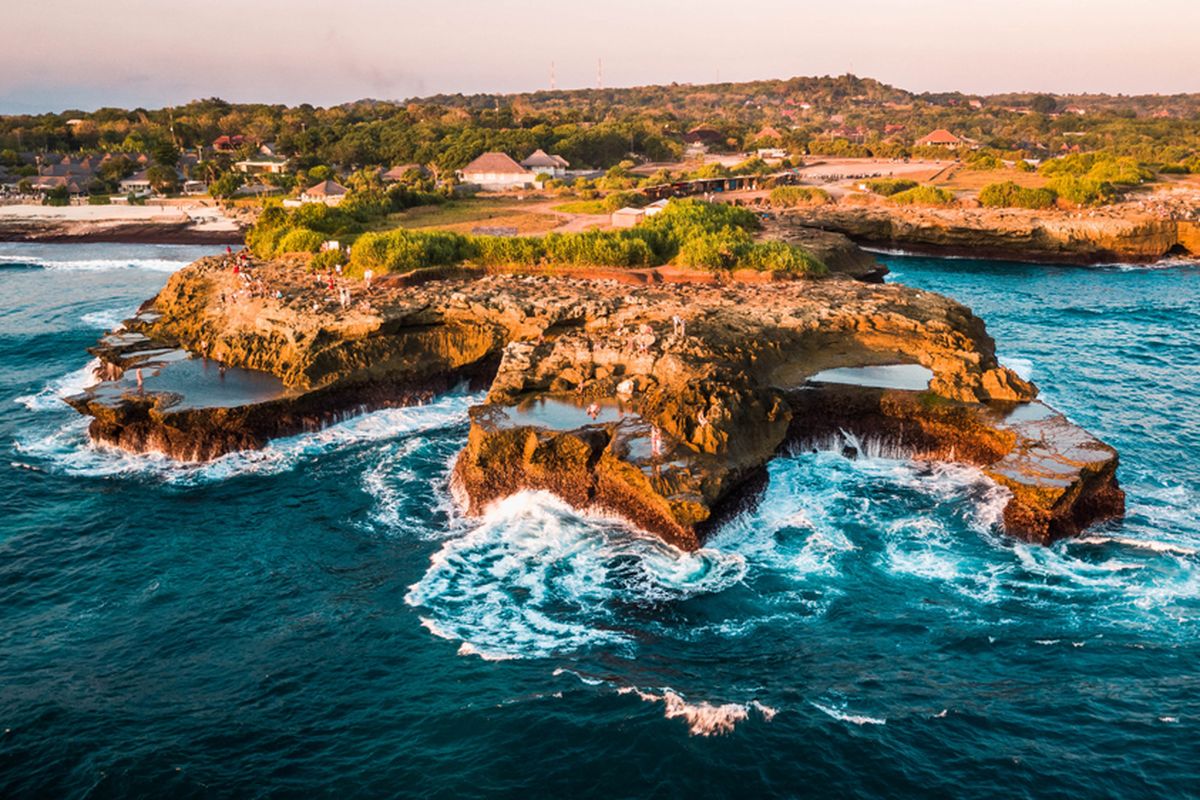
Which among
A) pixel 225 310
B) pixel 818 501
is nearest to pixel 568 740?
pixel 818 501

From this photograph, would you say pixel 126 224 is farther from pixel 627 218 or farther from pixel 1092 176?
pixel 1092 176

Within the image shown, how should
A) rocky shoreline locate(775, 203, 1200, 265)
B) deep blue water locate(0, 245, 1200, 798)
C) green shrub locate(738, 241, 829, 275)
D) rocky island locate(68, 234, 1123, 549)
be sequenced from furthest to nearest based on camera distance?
rocky shoreline locate(775, 203, 1200, 265) → green shrub locate(738, 241, 829, 275) → rocky island locate(68, 234, 1123, 549) → deep blue water locate(0, 245, 1200, 798)

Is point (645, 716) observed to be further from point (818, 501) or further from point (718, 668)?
point (818, 501)

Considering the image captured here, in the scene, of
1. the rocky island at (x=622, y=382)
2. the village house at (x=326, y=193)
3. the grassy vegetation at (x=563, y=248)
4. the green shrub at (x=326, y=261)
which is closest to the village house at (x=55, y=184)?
the village house at (x=326, y=193)

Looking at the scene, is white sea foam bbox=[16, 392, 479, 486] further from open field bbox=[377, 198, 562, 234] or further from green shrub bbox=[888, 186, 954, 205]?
green shrub bbox=[888, 186, 954, 205]

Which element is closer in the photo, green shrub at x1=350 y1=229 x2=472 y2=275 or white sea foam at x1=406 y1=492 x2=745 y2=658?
white sea foam at x1=406 y1=492 x2=745 y2=658

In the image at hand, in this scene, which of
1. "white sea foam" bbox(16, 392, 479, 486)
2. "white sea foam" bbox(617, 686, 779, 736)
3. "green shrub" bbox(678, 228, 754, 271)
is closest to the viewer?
"white sea foam" bbox(617, 686, 779, 736)

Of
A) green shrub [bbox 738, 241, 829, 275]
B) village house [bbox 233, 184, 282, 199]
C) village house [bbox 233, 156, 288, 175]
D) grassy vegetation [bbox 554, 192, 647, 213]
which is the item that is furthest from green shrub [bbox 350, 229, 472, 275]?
village house [bbox 233, 156, 288, 175]
